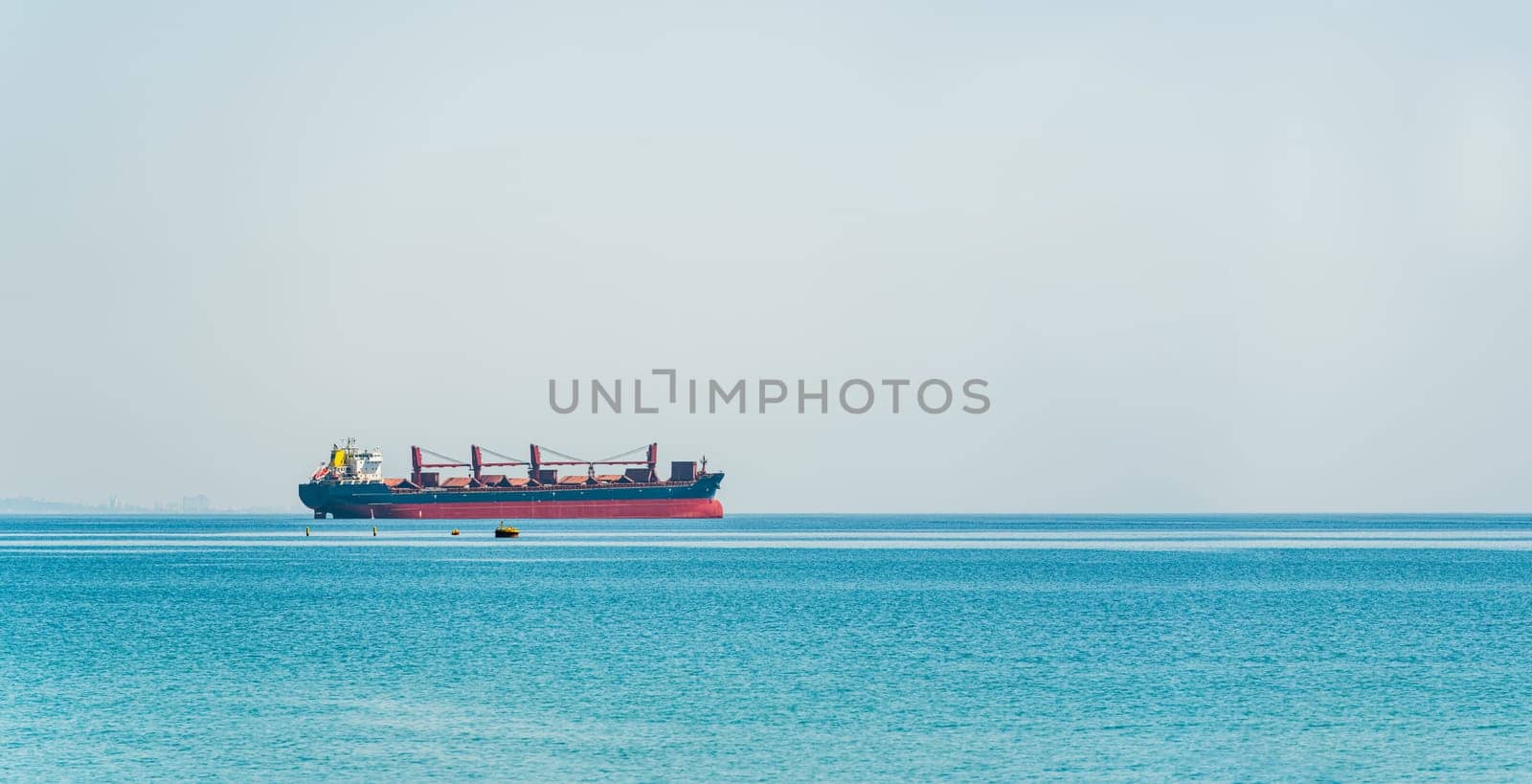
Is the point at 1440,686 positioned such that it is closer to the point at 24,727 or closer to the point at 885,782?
the point at 885,782

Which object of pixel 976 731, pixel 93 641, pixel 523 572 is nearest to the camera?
pixel 976 731

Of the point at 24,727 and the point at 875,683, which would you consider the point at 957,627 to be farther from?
the point at 24,727

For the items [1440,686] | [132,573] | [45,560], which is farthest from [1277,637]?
[45,560]

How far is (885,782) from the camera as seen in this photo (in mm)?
30453

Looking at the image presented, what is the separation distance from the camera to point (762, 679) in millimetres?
44406

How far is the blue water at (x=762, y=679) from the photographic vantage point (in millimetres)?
32750

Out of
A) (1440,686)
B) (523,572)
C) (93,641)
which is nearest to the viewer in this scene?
(1440,686)

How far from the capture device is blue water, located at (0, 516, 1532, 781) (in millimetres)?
32750

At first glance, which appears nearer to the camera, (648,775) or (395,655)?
(648,775)

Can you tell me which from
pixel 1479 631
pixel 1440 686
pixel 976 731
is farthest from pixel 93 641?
pixel 1479 631

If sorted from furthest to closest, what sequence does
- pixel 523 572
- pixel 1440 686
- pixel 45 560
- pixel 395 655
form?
pixel 45 560 < pixel 523 572 < pixel 395 655 < pixel 1440 686

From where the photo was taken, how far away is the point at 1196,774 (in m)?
31.1

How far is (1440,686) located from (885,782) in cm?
2081

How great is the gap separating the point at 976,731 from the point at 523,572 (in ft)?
216
